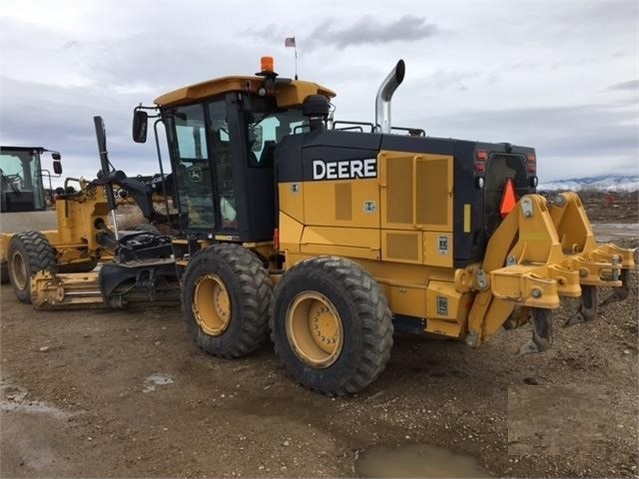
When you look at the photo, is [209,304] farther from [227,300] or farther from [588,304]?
[588,304]

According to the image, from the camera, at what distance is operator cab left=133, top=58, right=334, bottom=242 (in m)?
5.86

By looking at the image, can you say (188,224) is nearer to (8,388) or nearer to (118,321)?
(118,321)

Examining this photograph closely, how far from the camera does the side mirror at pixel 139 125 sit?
21.5 ft

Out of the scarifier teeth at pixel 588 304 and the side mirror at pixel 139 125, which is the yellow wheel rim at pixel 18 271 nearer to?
the side mirror at pixel 139 125

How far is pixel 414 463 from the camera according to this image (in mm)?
3818

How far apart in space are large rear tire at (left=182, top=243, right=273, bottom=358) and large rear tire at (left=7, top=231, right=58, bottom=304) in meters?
3.68

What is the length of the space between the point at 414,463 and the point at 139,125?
471 cm

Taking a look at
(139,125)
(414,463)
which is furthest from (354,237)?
(139,125)

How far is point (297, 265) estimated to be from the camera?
502cm

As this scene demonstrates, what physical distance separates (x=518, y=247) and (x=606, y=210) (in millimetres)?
24158

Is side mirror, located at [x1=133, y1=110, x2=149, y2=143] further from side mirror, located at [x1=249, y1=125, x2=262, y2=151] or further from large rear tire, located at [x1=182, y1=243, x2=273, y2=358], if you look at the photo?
large rear tire, located at [x1=182, y1=243, x2=273, y2=358]

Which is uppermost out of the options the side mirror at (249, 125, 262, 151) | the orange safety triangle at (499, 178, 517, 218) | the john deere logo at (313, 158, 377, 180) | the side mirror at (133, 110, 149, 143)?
the side mirror at (133, 110, 149, 143)

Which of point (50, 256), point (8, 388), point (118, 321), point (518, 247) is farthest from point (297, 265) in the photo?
point (50, 256)

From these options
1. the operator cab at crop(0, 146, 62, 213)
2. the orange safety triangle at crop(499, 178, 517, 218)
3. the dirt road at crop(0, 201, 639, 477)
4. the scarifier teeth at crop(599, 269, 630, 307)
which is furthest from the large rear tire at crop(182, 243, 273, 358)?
the operator cab at crop(0, 146, 62, 213)
